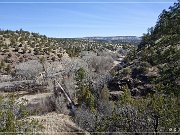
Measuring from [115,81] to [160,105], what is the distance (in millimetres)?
23477

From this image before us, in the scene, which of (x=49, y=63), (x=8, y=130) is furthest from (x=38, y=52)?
(x=8, y=130)

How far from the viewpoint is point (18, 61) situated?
204 ft

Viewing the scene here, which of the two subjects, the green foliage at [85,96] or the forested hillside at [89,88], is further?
the green foliage at [85,96]

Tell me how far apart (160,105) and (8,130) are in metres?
9.90

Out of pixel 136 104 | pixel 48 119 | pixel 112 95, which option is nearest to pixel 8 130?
pixel 136 104

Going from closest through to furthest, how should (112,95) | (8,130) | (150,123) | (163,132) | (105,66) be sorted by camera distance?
1. (8,130)
2. (163,132)
3. (150,123)
4. (112,95)
5. (105,66)

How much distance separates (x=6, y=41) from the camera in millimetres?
68625

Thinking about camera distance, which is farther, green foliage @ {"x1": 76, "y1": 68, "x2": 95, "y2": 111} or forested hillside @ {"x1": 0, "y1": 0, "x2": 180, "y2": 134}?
green foliage @ {"x1": 76, "y1": 68, "x2": 95, "y2": 111}

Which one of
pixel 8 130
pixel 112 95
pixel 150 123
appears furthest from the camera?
pixel 112 95

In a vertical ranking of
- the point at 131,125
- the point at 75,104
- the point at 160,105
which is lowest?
the point at 75,104

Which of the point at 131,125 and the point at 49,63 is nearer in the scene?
the point at 131,125

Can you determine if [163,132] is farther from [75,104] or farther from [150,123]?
[75,104]

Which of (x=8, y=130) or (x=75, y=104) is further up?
(x=8, y=130)

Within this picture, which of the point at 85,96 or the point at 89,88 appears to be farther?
the point at 89,88
